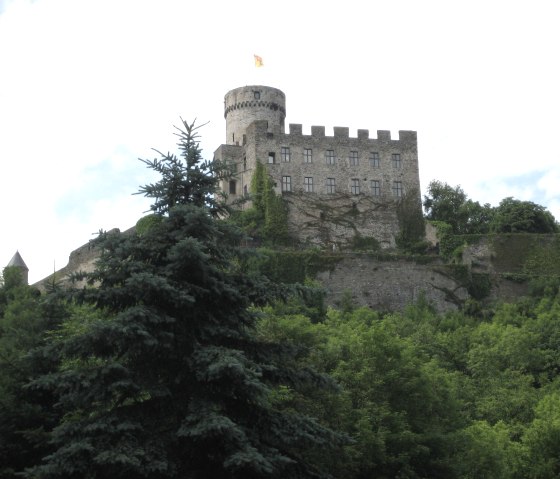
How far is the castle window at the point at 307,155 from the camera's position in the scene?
61.7 m

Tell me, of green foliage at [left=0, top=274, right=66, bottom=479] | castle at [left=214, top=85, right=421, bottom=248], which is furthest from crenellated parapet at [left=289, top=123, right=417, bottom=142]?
green foliage at [left=0, top=274, right=66, bottom=479]

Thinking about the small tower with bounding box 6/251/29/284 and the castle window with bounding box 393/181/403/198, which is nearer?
the castle window with bounding box 393/181/403/198

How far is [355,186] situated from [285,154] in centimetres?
527

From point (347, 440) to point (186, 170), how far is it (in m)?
6.00

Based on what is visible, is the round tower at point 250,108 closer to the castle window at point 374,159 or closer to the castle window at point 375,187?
the castle window at point 374,159

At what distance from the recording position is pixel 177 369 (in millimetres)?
16172

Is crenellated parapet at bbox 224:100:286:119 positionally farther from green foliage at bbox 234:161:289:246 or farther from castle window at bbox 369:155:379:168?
green foliage at bbox 234:161:289:246

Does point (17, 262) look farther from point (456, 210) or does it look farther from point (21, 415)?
point (21, 415)

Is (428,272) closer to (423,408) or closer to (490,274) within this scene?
(490,274)

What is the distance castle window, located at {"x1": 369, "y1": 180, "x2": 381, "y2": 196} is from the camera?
62156 mm

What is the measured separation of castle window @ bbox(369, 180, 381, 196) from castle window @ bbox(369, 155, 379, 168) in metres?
1.20

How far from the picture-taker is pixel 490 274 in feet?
181

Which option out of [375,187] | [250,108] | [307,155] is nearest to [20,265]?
[250,108]

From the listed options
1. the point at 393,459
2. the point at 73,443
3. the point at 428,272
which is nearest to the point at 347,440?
the point at 73,443
